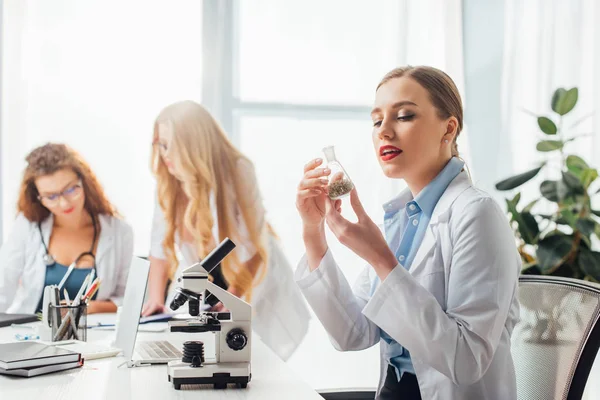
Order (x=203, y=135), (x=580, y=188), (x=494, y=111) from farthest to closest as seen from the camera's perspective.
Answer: (x=494, y=111)
(x=203, y=135)
(x=580, y=188)

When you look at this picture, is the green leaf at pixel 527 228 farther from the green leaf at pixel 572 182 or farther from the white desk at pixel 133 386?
the white desk at pixel 133 386

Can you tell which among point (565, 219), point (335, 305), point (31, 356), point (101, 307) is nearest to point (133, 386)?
point (31, 356)

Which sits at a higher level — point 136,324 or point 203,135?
point 203,135

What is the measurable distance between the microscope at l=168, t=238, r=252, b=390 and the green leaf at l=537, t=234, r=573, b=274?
1975 mm

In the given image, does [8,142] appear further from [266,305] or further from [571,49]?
[571,49]

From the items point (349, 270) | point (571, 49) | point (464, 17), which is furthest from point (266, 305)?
point (571, 49)

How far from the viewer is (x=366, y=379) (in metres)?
3.40

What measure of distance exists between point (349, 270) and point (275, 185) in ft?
1.91

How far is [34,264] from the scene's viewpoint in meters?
2.92

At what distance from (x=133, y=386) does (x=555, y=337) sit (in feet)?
2.82

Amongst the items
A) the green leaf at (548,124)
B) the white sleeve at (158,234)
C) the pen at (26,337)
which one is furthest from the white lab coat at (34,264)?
the green leaf at (548,124)

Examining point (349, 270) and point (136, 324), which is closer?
point (136, 324)

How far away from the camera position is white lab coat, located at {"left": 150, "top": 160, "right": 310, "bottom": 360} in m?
3.14

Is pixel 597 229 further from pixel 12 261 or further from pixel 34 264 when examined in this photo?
pixel 12 261
